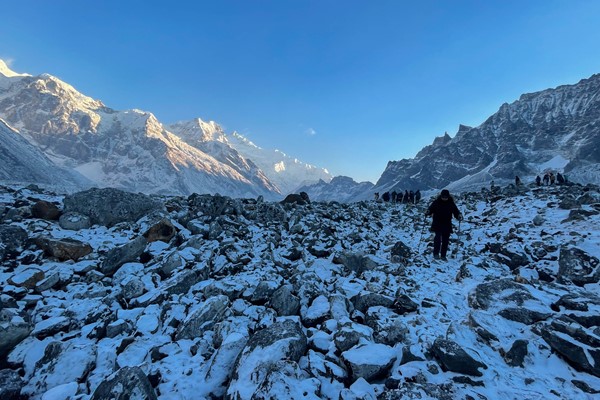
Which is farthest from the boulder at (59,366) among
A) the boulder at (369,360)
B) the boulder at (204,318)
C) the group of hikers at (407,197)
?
the group of hikers at (407,197)

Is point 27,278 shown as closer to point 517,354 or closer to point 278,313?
point 278,313

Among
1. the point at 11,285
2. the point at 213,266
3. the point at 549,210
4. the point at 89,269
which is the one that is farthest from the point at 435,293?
the point at 549,210

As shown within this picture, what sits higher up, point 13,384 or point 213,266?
point 213,266

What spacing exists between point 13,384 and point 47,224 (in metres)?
8.79

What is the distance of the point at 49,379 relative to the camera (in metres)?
5.23

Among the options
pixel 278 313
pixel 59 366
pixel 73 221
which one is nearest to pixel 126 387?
pixel 59 366

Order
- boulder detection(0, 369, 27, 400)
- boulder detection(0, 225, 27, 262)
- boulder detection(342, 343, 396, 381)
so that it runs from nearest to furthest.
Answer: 1. boulder detection(0, 369, 27, 400)
2. boulder detection(342, 343, 396, 381)
3. boulder detection(0, 225, 27, 262)

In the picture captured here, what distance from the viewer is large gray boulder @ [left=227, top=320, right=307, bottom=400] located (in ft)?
15.5

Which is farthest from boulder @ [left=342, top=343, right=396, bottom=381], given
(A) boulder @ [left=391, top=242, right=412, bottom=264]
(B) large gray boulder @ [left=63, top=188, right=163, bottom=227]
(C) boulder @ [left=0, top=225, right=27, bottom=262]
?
(B) large gray boulder @ [left=63, top=188, right=163, bottom=227]

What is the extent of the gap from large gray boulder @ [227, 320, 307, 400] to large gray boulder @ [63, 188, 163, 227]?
10.8 metres

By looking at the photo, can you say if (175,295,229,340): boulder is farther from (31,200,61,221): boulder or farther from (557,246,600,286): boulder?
(31,200,61,221): boulder

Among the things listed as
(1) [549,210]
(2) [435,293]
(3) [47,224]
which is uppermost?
(1) [549,210]

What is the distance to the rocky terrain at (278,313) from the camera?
4977 millimetres

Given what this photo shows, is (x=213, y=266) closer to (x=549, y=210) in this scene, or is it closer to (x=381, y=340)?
(x=381, y=340)
